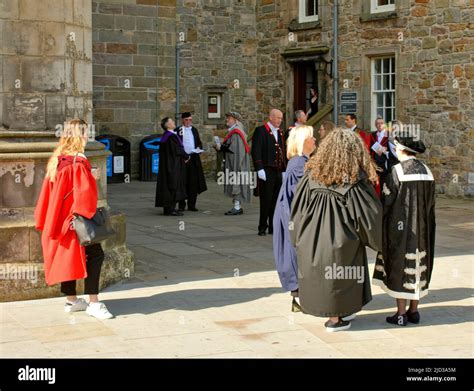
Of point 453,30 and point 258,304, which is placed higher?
A: point 453,30

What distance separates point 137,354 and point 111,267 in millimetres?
2945

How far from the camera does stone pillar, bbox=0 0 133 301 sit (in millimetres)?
9297

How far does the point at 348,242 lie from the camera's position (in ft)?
25.2

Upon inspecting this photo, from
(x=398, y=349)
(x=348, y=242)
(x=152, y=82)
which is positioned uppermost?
(x=152, y=82)

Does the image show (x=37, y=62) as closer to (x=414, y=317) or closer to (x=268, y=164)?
(x=414, y=317)

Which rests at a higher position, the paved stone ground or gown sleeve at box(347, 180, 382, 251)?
gown sleeve at box(347, 180, 382, 251)

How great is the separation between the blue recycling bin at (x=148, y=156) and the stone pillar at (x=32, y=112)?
532 inches

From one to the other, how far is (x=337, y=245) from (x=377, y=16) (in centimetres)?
1496

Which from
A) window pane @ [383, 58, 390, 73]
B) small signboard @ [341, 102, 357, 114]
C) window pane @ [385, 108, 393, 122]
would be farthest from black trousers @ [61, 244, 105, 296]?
small signboard @ [341, 102, 357, 114]

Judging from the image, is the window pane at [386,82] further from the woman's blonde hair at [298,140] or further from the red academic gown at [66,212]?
the red academic gown at [66,212]

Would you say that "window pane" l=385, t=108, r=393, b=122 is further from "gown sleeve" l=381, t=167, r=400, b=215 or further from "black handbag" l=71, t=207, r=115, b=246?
"black handbag" l=71, t=207, r=115, b=246

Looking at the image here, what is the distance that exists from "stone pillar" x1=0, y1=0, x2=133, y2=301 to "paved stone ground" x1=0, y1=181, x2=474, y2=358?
1.09 ft
